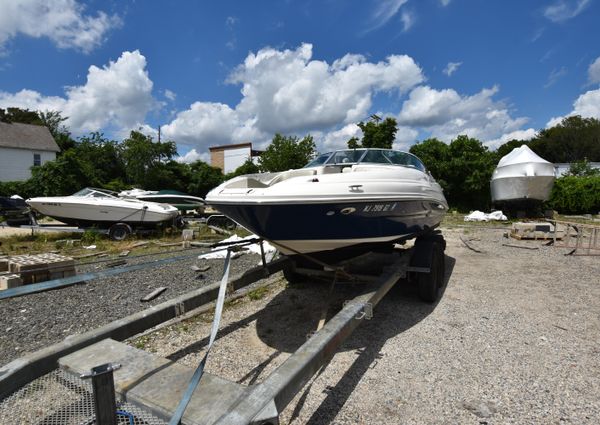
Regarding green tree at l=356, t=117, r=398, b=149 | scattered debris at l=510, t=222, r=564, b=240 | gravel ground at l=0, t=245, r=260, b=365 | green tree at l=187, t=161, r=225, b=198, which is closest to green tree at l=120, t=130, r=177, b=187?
green tree at l=187, t=161, r=225, b=198

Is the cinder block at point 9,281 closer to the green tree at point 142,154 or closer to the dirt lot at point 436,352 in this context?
the dirt lot at point 436,352

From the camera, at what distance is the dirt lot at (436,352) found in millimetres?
2428

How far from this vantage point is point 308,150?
27641 millimetres

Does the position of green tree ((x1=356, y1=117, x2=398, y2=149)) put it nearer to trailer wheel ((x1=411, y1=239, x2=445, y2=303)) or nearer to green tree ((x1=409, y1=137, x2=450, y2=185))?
green tree ((x1=409, y1=137, x2=450, y2=185))

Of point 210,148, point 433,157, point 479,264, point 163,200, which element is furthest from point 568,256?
point 210,148

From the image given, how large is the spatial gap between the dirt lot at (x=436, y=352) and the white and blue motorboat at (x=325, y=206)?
100 cm

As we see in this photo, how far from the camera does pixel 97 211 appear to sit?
10.4 m

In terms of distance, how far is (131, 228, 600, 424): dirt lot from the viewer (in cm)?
243

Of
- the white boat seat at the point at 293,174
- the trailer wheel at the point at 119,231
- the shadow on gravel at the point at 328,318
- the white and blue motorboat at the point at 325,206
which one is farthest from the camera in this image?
the trailer wheel at the point at 119,231

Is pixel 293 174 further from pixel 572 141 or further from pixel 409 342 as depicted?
pixel 572 141

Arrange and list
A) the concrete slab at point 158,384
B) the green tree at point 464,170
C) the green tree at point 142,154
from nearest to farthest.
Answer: the concrete slab at point 158,384
the green tree at point 464,170
the green tree at point 142,154

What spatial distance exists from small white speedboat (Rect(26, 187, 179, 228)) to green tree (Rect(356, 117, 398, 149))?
15.3 m

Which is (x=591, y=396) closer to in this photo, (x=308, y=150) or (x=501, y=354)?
(x=501, y=354)

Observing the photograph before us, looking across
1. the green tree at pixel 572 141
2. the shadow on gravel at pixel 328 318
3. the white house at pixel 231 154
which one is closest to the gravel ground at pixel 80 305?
the shadow on gravel at pixel 328 318
